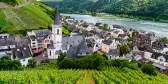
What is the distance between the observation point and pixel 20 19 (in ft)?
277

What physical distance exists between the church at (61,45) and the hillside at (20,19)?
58.2 ft

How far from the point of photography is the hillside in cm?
7569

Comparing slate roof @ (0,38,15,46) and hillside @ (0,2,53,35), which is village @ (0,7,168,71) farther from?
hillside @ (0,2,53,35)

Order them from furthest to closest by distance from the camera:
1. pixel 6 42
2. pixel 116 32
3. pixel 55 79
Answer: pixel 116 32
pixel 6 42
pixel 55 79

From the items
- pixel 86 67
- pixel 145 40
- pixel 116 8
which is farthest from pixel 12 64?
pixel 116 8

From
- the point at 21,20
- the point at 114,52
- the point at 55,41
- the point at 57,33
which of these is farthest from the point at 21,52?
the point at 21,20

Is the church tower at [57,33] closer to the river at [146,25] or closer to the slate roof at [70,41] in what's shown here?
the slate roof at [70,41]

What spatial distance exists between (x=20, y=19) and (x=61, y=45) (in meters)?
28.7

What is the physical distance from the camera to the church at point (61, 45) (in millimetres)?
56500

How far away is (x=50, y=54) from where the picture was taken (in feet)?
194

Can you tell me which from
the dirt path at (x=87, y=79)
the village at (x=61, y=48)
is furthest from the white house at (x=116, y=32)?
the dirt path at (x=87, y=79)

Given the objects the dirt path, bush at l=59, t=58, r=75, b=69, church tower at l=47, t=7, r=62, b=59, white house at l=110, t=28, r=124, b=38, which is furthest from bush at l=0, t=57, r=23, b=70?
white house at l=110, t=28, r=124, b=38

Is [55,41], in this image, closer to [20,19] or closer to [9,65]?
[9,65]

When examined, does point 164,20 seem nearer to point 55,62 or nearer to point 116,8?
point 116,8
